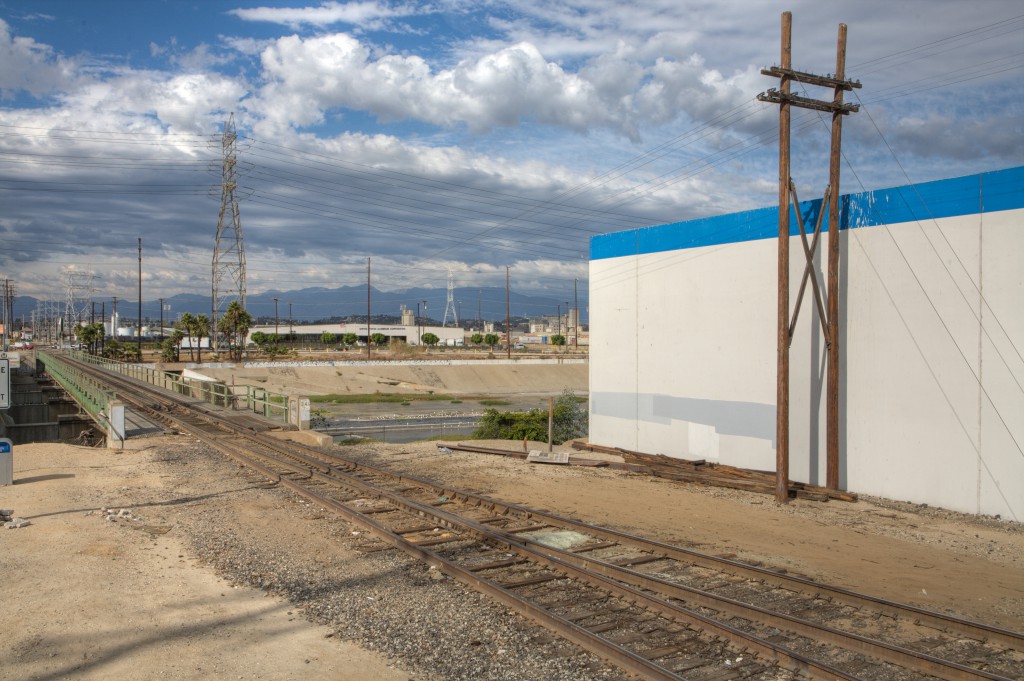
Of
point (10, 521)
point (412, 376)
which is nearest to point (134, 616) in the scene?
point (10, 521)

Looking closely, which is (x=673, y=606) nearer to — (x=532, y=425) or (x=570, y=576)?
(x=570, y=576)

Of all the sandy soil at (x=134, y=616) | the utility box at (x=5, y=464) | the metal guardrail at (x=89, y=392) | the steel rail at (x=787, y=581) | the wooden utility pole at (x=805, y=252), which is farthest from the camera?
the metal guardrail at (x=89, y=392)

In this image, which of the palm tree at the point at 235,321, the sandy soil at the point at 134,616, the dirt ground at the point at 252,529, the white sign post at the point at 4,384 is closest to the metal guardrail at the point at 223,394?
the dirt ground at the point at 252,529

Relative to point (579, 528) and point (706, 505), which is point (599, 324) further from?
point (579, 528)

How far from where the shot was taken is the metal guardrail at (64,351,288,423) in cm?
3108

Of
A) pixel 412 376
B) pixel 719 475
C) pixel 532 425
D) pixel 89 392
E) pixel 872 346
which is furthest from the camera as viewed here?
pixel 412 376

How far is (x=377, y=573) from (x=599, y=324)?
1617 cm

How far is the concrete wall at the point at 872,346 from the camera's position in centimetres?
1440

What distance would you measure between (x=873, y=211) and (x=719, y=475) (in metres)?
7.10

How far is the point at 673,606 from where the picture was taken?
8297 mm

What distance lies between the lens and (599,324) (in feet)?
82.2

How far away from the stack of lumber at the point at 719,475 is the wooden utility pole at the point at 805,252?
1.76ft

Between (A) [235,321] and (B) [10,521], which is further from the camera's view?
(A) [235,321]

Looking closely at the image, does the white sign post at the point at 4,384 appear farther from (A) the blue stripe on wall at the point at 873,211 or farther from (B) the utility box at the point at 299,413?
(A) the blue stripe on wall at the point at 873,211
